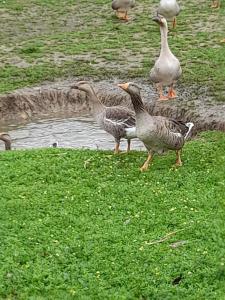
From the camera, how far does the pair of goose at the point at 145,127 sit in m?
9.50

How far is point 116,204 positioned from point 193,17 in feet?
37.5

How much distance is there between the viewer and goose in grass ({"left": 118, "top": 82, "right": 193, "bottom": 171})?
9.48m

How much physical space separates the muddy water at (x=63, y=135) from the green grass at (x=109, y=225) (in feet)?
6.74

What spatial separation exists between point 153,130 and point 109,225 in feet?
5.44

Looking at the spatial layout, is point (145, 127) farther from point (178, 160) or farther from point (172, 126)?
point (178, 160)

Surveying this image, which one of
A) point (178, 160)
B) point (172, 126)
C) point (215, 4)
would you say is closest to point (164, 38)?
point (172, 126)

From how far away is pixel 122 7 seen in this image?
19453mm

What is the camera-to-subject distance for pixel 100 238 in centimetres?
805

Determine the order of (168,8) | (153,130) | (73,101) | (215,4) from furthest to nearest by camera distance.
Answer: (215,4), (168,8), (73,101), (153,130)

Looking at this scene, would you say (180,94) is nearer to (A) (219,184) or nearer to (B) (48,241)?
(A) (219,184)

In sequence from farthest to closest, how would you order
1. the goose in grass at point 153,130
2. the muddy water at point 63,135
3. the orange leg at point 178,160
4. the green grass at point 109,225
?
the muddy water at point 63,135, the orange leg at point 178,160, the goose in grass at point 153,130, the green grass at point 109,225

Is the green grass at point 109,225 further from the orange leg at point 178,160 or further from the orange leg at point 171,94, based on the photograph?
the orange leg at point 171,94

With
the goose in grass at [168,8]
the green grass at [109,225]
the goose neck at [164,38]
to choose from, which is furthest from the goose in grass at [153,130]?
the goose in grass at [168,8]

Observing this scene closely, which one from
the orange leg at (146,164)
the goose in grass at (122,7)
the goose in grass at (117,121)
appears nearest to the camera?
the orange leg at (146,164)
